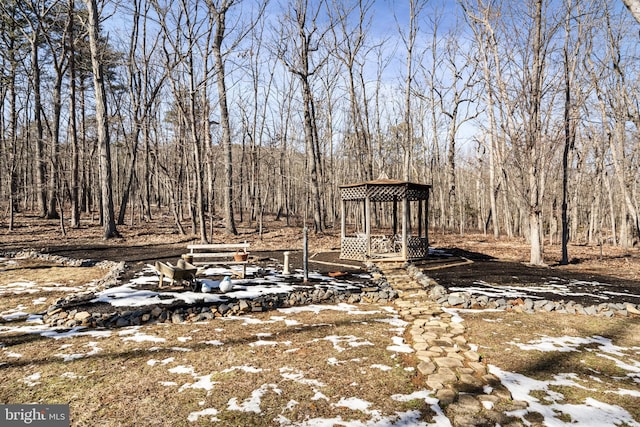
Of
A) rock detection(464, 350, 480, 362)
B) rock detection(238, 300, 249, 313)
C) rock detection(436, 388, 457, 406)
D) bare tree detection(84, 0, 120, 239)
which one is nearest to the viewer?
rock detection(436, 388, 457, 406)

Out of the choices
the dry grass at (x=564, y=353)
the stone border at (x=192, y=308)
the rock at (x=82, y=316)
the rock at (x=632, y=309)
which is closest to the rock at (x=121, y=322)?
the stone border at (x=192, y=308)

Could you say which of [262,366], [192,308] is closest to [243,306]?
[192,308]

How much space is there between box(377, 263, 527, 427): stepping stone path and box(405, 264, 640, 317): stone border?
544 millimetres

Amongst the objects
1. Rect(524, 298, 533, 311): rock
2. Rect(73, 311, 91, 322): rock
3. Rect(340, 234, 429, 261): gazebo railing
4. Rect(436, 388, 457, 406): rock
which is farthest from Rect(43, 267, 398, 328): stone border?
Rect(340, 234, 429, 261): gazebo railing

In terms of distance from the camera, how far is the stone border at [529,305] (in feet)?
19.8

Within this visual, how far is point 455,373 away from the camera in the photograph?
12.5ft

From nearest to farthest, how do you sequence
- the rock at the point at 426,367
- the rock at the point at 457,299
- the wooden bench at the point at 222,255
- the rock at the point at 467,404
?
the rock at the point at 467,404 < the rock at the point at 426,367 < the rock at the point at 457,299 < the wooden bench at the point at 222,255

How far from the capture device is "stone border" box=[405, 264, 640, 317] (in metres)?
6.03

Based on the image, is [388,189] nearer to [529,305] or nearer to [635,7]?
[529,305]

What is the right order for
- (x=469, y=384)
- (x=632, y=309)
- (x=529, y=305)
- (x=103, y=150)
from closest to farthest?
(x=469, y=384) → (x=632, y=309) → (x=529, y=305) → (x=103, y=150)

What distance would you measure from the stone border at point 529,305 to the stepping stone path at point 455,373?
1.78 ft

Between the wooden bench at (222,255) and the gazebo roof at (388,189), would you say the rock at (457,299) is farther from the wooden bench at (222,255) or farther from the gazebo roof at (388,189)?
the gazebo roof at (388,189)

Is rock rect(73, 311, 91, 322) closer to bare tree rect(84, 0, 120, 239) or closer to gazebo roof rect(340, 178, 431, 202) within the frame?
gazebo roof rect(340, 178, 431, 202)

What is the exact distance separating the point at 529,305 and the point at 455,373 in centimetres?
350
